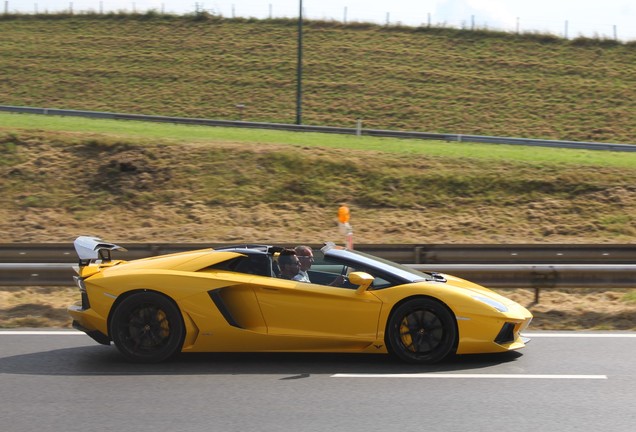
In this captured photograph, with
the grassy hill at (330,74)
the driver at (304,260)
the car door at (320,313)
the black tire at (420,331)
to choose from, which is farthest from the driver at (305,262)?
the grassy hill at (330,74)

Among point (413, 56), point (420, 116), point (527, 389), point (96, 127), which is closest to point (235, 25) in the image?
point (413, 56)

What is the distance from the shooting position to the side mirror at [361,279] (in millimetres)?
7605

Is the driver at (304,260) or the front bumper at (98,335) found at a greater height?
the driver at (304,260)

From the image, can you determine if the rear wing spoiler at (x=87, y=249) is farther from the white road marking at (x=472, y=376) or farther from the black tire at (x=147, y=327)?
the white road marking at (x=472, y=376)

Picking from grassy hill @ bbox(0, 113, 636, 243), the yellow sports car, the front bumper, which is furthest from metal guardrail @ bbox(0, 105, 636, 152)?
the front bumper

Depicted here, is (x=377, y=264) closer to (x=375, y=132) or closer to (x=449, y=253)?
(x=449, y=253)

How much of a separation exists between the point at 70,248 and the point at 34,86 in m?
31.4

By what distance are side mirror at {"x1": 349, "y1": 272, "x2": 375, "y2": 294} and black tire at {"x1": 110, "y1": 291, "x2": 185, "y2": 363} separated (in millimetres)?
1559

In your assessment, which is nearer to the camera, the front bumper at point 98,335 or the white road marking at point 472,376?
the white road marking at point 472,376

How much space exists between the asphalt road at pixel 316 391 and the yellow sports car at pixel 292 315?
0.19 m

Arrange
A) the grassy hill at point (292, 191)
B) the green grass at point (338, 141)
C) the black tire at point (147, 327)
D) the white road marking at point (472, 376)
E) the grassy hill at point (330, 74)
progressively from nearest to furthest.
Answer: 1. the white road marking at point (472, 376)
2. the black tire at point (147, 327)
3. the grassy hill at point (292, 191)
4. the green grass at point (338, 141)
5. the grassy hill at point (330, 74)

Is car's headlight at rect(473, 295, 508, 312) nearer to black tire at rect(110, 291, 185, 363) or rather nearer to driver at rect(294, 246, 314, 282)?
driver at rect(294, 246, 314, 282)

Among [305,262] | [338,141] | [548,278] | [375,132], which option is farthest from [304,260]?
[375,132]

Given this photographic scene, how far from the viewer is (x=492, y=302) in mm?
7883
